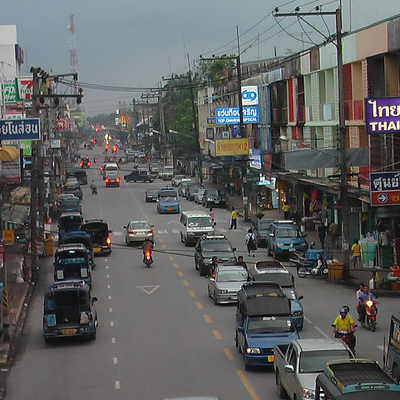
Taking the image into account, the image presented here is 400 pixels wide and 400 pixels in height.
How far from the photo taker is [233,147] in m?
67.5

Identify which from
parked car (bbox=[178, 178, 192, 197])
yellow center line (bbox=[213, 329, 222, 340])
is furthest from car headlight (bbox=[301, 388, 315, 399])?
parked car (bbox=[178, 178, 192, 197])

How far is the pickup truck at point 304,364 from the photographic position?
18016mm

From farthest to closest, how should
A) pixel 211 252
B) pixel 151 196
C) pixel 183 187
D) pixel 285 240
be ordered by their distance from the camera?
1. pixel 183 187
2. pixel 151 196
3. pixel 285 240
4. pixel 211 252

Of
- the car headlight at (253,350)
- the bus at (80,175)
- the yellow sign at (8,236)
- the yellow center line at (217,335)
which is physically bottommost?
the yellow center line at (217,335)

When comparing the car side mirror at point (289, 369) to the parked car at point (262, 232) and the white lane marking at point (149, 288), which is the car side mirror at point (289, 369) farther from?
the parked car at point (262, 232)

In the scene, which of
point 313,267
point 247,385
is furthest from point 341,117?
point 247,385

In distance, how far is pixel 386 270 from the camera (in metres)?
40.5

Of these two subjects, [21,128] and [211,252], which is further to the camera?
[211,252]

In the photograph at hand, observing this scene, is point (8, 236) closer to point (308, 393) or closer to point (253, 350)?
point (253, 350)

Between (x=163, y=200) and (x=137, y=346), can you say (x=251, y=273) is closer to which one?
(x=137, y=346)

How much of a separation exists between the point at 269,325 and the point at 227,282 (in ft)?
33.9

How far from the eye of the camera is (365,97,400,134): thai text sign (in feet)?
112

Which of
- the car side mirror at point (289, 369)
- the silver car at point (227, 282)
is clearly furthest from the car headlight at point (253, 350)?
the silver car at point (227, 282)

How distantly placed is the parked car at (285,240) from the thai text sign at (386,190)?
1095 cm
